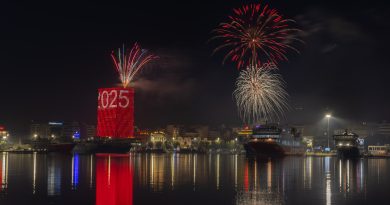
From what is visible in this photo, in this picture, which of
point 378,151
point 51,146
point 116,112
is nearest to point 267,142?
point 116,112

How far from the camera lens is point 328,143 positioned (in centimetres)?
14238

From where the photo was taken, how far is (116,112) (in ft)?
343

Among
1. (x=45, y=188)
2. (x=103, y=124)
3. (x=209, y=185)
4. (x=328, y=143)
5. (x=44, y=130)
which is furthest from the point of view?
(x=44, y=130)

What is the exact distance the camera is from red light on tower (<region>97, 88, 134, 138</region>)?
104312 millimetres

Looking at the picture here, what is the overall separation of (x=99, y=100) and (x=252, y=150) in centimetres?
3206

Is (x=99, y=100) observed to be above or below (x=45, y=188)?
above

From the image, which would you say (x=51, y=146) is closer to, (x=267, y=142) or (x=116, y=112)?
(x=116, y=112)

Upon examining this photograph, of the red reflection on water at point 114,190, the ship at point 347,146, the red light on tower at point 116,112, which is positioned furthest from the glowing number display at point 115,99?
the red reflection on water at point 114,190

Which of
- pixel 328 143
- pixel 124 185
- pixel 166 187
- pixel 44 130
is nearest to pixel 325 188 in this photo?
pixel 166 187

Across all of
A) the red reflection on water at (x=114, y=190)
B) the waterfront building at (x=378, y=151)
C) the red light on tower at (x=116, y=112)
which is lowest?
the waterfront building at (x=378, y=151)

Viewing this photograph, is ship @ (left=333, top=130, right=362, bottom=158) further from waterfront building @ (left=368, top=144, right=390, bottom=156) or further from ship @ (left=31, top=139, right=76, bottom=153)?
ship @ (left=31, top=139, right=76, bottom=153)

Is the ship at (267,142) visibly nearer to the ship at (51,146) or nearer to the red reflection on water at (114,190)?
the ship at (51,146)

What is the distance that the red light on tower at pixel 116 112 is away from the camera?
104312 mm

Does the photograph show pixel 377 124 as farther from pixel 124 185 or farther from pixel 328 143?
pixel 124 185
